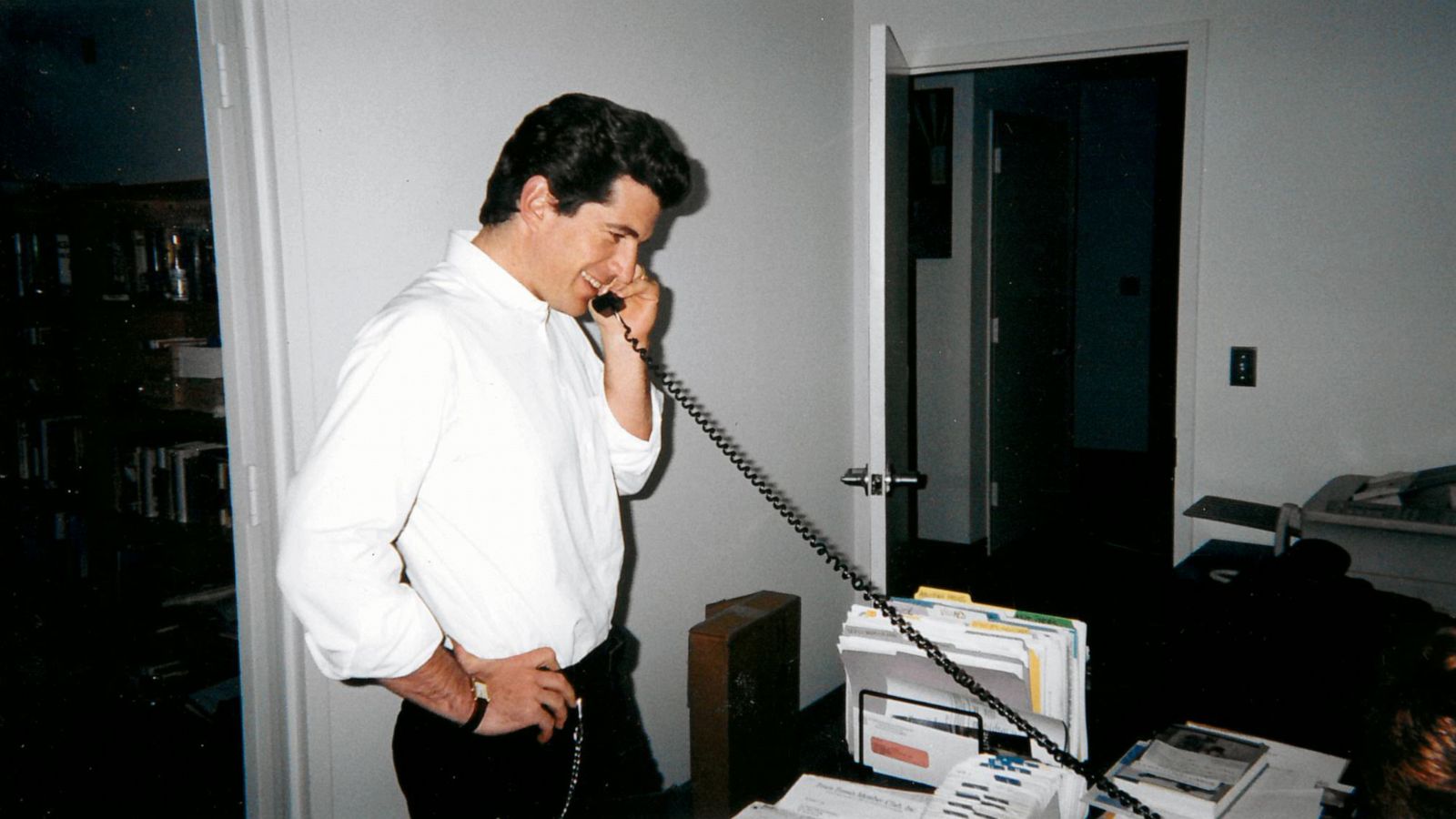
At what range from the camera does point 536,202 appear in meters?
1.40

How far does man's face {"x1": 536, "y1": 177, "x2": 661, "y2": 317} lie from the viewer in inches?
56.0

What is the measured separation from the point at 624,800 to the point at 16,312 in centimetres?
227

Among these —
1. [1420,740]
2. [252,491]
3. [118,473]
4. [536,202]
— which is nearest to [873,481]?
[536,202]

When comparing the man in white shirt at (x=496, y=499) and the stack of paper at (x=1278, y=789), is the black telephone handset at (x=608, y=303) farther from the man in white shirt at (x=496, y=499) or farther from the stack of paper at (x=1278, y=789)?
the stack of paper at (x=1278, y=789)

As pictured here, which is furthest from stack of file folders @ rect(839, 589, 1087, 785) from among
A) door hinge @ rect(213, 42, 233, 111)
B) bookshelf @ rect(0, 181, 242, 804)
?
bookshelf @ rect(0, 181, 242, 804)

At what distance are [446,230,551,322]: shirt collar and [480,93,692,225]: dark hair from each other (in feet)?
0.22

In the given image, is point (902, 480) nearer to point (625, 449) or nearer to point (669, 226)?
point (625, 449)

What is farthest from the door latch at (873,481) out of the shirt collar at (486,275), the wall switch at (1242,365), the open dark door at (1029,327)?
the open dark door at (1029,327)

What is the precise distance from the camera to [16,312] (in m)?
2.51

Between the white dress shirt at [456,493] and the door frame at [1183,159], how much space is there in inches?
66.3

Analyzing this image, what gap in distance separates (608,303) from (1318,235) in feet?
8.32

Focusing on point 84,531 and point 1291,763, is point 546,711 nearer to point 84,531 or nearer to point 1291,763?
point 1291,763

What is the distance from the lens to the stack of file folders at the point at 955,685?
1.18 m

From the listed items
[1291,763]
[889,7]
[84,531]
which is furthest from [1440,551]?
[84,531]
